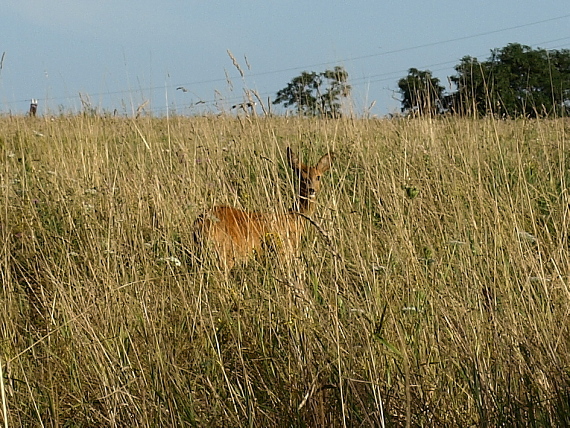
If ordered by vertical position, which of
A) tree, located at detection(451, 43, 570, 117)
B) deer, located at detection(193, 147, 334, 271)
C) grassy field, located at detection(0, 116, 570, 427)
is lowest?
grassy field, located at detection(0, 116, 570, 427)

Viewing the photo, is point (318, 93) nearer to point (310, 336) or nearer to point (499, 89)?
point (310, 336)

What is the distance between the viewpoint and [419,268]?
2.36m

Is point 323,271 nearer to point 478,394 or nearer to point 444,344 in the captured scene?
point 444,344

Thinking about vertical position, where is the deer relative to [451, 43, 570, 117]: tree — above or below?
below

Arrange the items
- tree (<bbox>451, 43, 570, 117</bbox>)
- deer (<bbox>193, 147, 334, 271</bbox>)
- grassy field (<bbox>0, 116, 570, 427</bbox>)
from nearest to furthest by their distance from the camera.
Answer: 1. grassy field (<bbox>0, 116, 570, 427</bbox>)
2. deer (<bbox>193, 147, 334, 271</bbox>)
3. tree (<bbox>451, 43, 570, 117</bbox>)

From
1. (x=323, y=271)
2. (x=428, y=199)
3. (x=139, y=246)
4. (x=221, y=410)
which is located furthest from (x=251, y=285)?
(x=428, y=199)

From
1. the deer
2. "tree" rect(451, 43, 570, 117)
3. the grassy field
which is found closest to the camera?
the grassy field

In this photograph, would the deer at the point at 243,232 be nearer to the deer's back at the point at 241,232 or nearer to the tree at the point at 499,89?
the deer's back at the point at 241,232

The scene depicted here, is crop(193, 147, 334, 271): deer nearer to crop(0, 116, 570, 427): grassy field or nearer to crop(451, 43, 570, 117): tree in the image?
crop(0, 116, 570, 427): grassy field

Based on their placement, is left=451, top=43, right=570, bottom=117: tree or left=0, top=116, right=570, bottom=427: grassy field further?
left=451, top=43, right=570, bottom=117: tree

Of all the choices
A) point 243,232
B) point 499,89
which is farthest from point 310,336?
point 499,89

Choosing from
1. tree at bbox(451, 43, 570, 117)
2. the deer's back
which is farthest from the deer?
tree at bbox(451, 43, 570, 117)

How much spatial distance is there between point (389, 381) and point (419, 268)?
57 centimetres

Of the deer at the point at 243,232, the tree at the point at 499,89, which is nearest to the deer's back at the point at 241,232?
the deer at the point at 243,232
